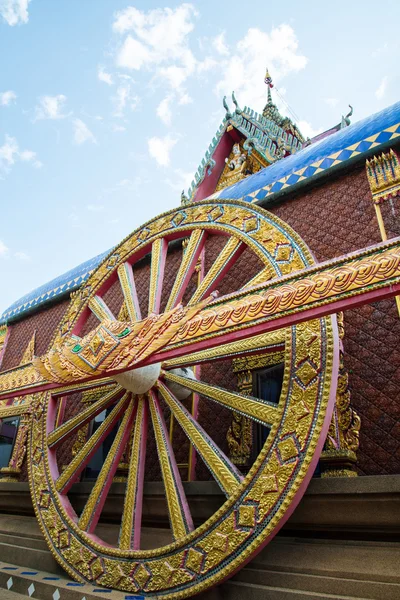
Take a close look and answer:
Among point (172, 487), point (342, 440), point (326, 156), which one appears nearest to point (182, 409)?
point (172, 487)

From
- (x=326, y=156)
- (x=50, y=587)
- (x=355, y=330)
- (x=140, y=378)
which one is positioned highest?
(x=326, y=156)

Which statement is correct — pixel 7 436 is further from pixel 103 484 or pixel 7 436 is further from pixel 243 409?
pixel 243 409

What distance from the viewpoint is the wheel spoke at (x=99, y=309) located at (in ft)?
12.4

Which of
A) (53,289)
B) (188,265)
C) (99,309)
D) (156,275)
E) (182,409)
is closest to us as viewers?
(182,409)

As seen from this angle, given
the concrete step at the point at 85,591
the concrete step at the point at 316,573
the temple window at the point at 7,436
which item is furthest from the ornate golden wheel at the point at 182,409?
the temple window at the point at 7,436

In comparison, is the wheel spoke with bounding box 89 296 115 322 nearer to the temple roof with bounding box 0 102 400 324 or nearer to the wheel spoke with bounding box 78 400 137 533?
the wheel spoke with bounding box 78 400 137 533

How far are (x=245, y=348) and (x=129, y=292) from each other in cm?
139

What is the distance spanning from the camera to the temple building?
2107 millimetres

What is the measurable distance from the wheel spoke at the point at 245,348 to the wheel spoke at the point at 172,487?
45 centimetres

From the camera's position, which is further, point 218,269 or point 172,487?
point 218,269

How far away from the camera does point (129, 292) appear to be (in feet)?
12.2

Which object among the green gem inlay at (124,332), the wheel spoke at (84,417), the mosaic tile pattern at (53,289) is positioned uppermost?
the mosaic tile pattern at (53,289)

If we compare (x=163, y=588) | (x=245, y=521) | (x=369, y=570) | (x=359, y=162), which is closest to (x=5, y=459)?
(x=163, y=588)

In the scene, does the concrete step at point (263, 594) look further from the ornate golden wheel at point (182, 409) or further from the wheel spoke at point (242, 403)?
the wheel spoke at point (242, 403)
